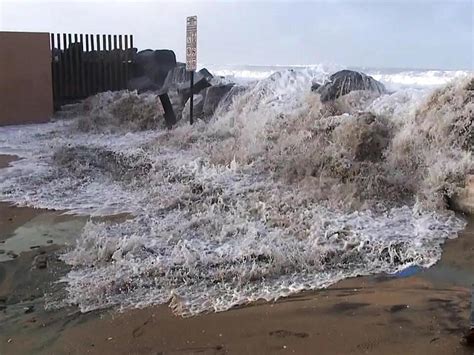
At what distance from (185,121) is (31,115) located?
4.53 metres

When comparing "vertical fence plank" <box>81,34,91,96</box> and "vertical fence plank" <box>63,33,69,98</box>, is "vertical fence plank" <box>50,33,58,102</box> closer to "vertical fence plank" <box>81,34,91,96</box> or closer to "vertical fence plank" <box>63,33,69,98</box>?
"vertical fence plank" <box>63,33,69,98</box>

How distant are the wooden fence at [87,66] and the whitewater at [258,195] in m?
4.48

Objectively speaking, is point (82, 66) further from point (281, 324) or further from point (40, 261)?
point (281, 324)

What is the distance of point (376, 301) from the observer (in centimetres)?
333

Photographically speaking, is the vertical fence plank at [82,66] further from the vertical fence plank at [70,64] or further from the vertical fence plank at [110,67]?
the vertical fence plank at [110,67]

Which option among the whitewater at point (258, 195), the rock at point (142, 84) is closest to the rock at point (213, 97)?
the whitewater at point (258, 195)

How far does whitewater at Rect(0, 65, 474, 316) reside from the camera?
3855mm

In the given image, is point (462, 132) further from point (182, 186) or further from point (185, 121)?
point (185, 121)

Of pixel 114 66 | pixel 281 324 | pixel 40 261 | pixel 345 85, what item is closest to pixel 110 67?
pixel 114 66

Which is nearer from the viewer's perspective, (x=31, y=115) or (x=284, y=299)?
(x=284, y=299)

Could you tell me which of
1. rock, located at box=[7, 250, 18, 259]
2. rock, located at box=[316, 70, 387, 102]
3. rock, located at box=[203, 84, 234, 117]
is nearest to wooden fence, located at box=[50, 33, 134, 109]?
rock, located at box=[203, 84, 234, 117]

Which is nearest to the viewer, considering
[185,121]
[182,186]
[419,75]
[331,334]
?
[331,334]

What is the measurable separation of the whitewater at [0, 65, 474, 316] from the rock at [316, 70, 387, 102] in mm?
250

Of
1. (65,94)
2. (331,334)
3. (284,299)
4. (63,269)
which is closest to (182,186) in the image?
(63,269)
